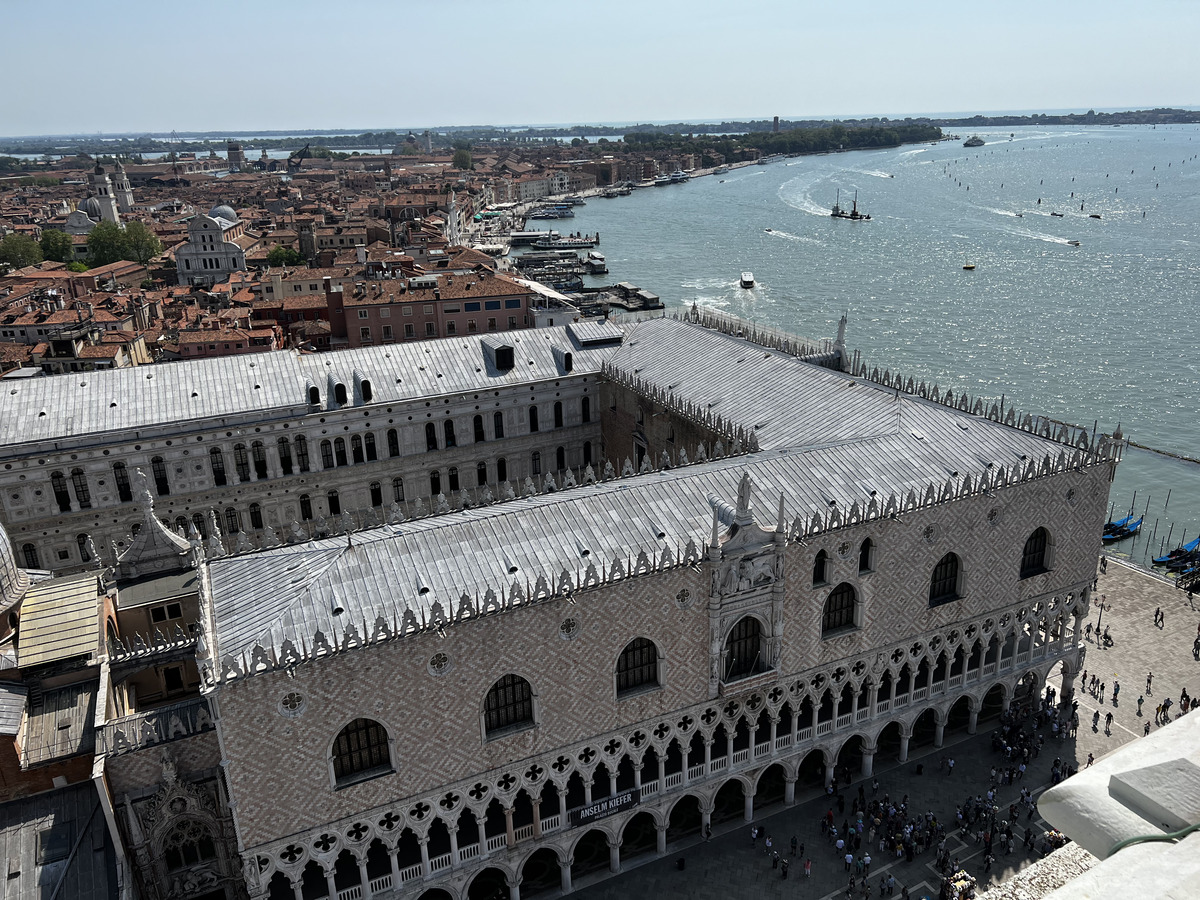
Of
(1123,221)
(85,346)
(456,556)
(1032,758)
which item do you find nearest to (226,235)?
(85,346)

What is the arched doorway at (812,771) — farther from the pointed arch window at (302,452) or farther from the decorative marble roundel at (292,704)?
the pointed arch window at (302,452)

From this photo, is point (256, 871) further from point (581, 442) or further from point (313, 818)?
point (581, 442)

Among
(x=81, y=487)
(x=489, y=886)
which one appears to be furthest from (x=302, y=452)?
(x=489, y=886)

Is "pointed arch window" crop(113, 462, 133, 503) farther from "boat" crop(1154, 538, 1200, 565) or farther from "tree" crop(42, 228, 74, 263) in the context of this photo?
"tree" crop(42, 228, 74, 263)

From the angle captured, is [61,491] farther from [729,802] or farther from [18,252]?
[18,252]

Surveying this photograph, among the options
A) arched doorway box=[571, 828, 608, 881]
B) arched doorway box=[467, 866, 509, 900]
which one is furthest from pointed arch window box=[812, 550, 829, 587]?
arched doorway box=[467, 866, 509, 900]

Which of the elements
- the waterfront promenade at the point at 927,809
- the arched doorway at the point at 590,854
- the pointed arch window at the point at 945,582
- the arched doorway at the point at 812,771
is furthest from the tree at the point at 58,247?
the pointed arch window at the point at 945,582
